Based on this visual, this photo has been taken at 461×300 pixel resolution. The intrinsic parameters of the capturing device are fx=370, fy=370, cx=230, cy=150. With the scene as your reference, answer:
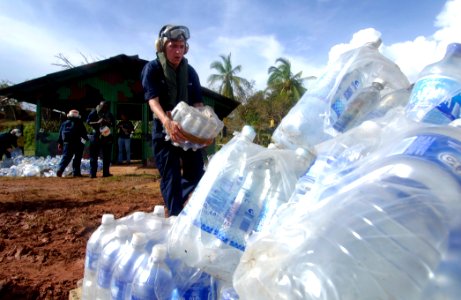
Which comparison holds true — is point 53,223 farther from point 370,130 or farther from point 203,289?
point 370,130

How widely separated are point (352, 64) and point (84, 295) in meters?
1.89

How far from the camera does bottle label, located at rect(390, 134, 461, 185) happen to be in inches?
37.1

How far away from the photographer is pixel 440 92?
1.33m

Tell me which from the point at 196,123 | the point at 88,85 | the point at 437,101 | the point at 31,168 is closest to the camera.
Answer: the point at 437,101

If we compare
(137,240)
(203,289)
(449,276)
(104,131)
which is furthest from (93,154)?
(449,276)

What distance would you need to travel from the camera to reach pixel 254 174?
5.10ft

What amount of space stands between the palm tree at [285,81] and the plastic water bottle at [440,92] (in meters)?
38.0

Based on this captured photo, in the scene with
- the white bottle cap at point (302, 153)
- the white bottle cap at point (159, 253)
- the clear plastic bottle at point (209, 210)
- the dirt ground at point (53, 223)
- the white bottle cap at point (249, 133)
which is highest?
the white bottle cap at point (249, 133)

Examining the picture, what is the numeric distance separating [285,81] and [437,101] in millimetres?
40075

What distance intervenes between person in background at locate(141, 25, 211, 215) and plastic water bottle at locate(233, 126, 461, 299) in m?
2.04

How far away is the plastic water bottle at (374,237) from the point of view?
87cm

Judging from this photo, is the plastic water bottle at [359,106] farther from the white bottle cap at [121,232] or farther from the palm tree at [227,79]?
the palm tree at [227,79]

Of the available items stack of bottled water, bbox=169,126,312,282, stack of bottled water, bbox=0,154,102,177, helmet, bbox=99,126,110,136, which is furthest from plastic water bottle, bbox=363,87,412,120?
stack of bottled water, bbox=0,154,102,177

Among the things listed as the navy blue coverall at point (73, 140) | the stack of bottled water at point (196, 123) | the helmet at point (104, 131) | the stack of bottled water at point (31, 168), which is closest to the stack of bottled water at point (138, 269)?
the stack of bottled water at point (196, 123)
